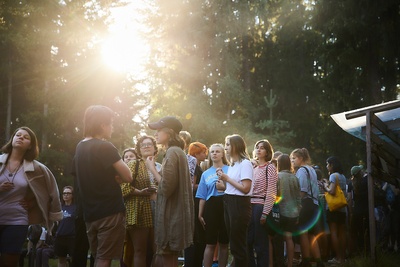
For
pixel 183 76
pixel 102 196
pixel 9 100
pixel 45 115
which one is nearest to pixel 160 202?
pixel 102 196

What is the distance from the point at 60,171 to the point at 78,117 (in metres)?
2.90

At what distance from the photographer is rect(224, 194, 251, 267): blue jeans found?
607 cm

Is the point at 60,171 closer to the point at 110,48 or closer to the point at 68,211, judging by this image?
the point at 110,48

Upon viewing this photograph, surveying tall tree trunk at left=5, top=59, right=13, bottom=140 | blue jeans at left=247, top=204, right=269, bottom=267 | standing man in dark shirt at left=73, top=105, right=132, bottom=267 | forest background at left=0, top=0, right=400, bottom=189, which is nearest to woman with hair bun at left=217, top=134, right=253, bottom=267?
blue jeans at left=247, top=204, right=269, bottom=267

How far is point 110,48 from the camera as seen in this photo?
81.5 ft

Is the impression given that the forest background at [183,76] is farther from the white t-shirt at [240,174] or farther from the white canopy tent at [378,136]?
the white t-shirt at [240,174]

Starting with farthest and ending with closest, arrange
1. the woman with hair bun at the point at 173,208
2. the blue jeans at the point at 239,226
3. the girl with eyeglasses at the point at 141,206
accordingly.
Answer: the blue jeans at the point at 239,226 < the girl with eyeglasses at the point at 141,206 < the woman with hair bun at the point at 173,208

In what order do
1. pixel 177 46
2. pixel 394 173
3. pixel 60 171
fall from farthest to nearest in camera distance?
1. pixel 177 46
2. pixel 60 171
3. pixel 394 173

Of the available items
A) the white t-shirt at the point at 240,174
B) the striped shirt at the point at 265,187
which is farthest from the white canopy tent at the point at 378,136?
the white t-shirt at the point at 240,174

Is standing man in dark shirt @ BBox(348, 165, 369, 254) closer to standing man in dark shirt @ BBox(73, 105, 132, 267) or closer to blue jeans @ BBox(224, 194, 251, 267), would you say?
blue jeans @ BBox(224, 194, 251, 267)

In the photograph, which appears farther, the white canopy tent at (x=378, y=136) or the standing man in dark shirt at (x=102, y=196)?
the white canopy tent at (x=378, y=136)

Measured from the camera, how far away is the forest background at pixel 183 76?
2239 centimetres

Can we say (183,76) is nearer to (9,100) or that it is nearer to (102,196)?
(9,100)

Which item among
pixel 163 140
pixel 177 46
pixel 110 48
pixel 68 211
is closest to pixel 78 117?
pixel 110 48
